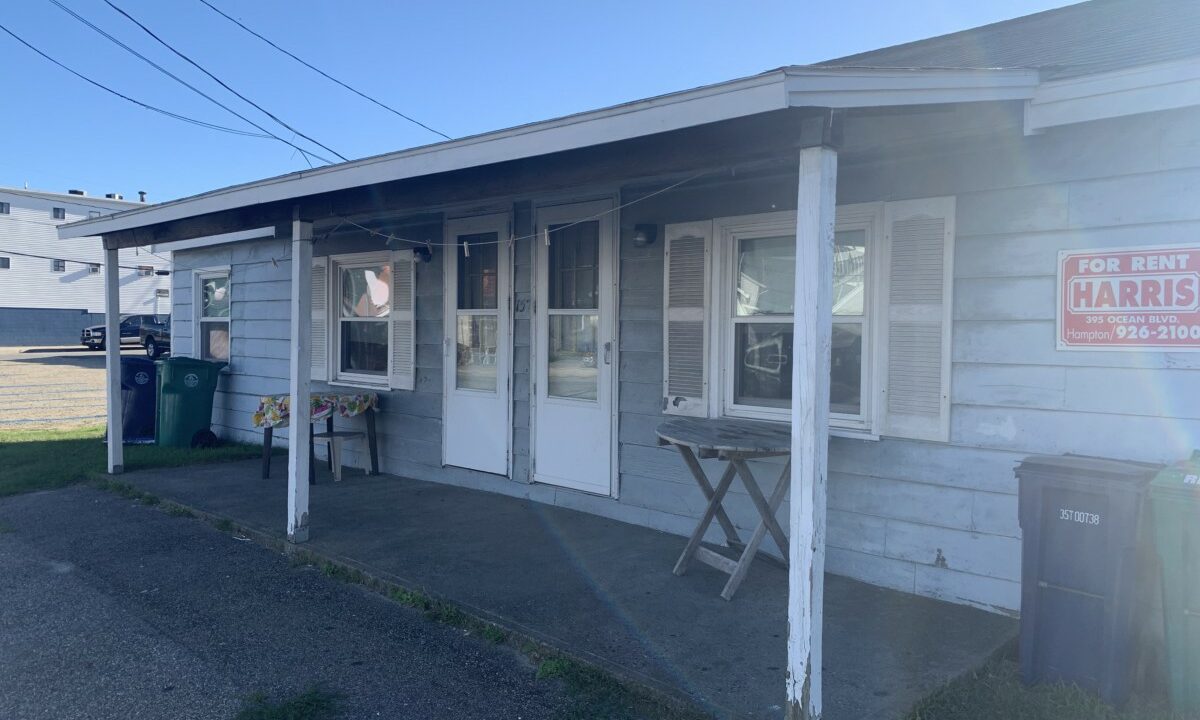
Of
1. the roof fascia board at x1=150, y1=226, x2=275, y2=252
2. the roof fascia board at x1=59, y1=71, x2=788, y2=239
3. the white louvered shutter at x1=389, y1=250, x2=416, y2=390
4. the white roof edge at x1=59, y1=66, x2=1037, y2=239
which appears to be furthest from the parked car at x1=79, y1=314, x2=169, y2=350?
the white roof edge at x1=59, y1=66, x2=1037, y2=239

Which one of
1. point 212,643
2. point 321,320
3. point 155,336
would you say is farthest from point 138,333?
point 212,643

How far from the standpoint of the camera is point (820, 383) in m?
3.18

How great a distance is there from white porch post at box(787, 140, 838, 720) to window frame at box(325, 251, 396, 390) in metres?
5.64

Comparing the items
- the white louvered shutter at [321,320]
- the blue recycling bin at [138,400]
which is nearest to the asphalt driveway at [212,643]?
the white louvered shutter at [321,320]

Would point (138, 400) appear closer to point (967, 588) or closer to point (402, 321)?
point (402, 321)

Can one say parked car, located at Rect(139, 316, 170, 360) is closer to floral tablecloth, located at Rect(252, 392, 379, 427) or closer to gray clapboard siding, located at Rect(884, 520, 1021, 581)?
floral tablecloth, located at Rect(252, 392, 379, 427)

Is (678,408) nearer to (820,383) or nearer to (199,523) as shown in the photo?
(820,383)

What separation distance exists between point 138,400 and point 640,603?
832cm

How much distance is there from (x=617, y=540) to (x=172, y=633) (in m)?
2.67

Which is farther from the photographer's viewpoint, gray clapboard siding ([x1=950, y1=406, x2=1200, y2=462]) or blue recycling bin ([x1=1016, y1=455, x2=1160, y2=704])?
gray clapboard siding ([x1=950, y1=406, x2=1200, y2=462])

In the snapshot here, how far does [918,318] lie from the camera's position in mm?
4559

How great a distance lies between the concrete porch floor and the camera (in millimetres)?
3609

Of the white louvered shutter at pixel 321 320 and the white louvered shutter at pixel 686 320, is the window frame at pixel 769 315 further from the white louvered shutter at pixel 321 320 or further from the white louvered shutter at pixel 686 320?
the white louvered shutter at pixel 321 320

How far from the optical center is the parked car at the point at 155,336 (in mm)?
28141
